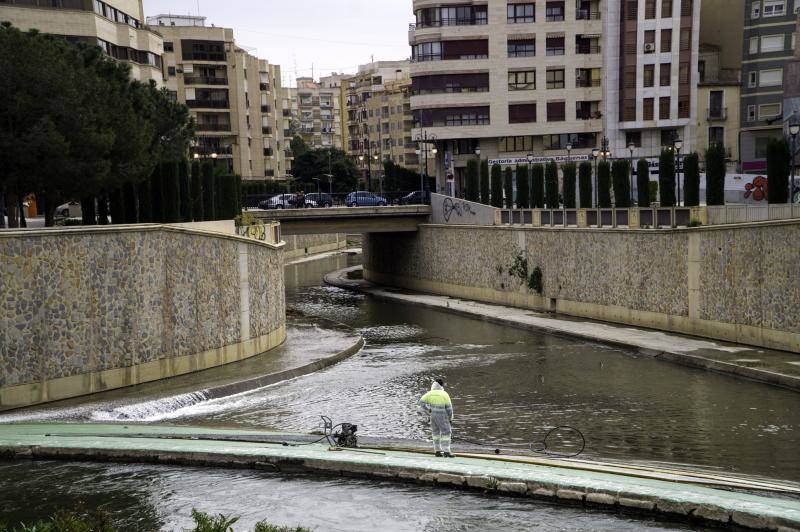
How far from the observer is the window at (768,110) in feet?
206

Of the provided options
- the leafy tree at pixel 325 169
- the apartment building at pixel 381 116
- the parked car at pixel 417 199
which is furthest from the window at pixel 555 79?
the leafy tree at pixel 325 169

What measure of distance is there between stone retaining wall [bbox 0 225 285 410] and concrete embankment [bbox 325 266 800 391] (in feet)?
44.5

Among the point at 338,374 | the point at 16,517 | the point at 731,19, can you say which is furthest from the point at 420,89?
the point at 16,517

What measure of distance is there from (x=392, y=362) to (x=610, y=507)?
1748cm

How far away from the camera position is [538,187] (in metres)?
49.8

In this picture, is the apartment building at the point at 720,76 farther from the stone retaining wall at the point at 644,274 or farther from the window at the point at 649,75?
the stone retaining wall at the point at 644,274

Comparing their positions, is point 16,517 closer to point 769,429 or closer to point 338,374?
point 338,374

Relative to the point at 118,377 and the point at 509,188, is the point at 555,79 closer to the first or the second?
the point at 509,188

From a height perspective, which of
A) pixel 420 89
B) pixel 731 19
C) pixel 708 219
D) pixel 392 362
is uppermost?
pixel 731 19

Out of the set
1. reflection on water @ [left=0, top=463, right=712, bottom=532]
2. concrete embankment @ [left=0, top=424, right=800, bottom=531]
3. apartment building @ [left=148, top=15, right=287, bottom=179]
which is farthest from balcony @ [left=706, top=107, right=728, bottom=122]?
reflection on water @ [left=0, top=463, right=712, bottom=532]

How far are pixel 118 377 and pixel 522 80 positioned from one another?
45557 millimetres

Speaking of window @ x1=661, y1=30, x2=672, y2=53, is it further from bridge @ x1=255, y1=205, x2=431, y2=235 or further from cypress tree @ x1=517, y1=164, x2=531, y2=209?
bridge @ x1=255, y1=205, x2=431, y2=235

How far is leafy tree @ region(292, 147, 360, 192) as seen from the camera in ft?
344

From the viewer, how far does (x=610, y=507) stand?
15.0 m
